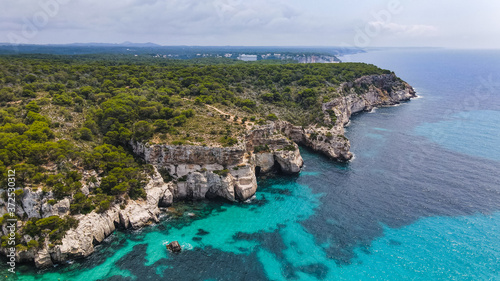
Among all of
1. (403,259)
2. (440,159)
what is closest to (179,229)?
(403,259)

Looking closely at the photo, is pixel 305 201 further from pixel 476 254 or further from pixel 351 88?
pixel 351 88

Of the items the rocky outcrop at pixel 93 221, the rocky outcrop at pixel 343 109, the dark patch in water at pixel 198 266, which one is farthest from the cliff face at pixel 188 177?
the dark patch in water at pixel 198 266

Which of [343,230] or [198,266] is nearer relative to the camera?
[198,266]

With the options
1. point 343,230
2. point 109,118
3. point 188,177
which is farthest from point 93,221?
point 343,230

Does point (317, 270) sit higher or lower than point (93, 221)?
lower

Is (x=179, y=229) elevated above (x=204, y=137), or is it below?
below

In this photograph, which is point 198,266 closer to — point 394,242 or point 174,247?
point 174,247
